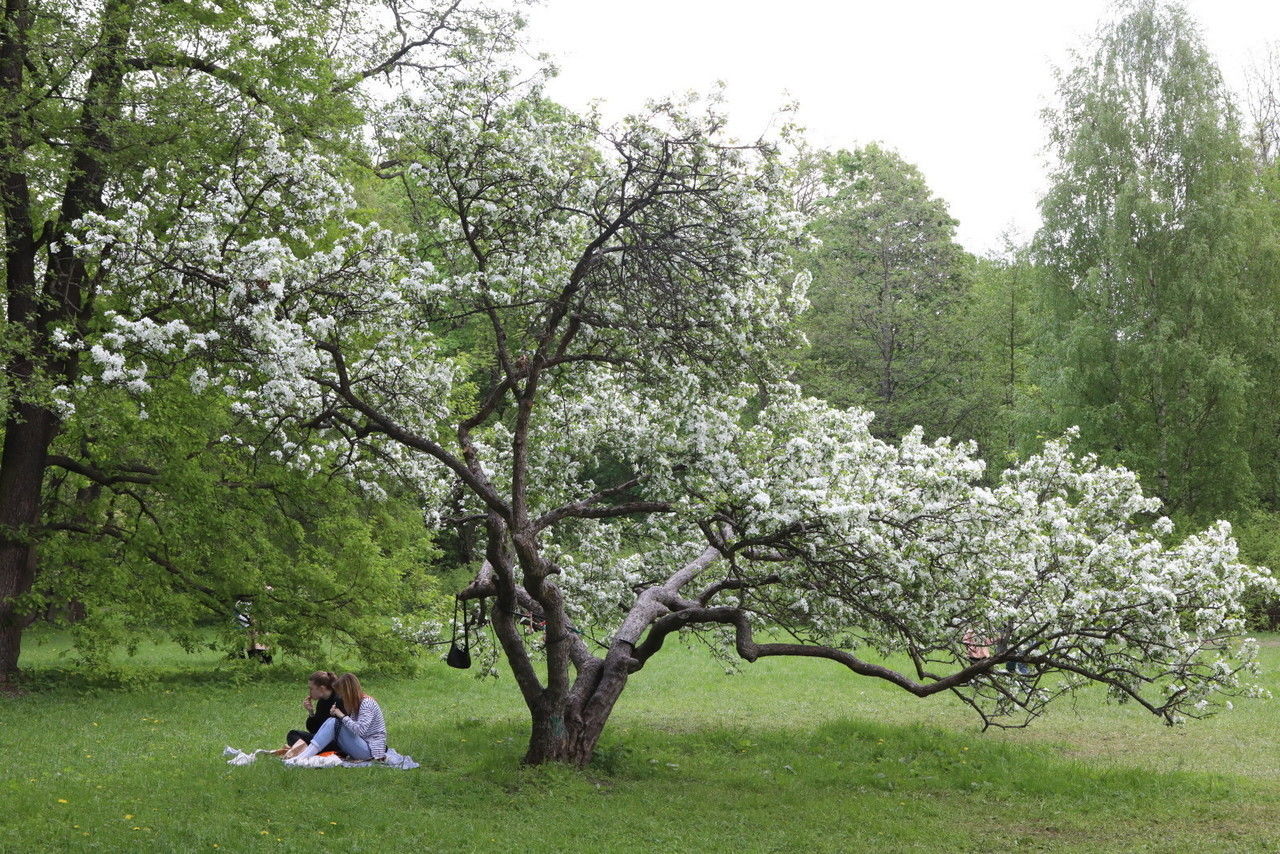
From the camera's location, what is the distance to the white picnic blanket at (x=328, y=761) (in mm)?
11711

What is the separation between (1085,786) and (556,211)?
7984 millimetres

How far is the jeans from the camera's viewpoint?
11898 millimetres

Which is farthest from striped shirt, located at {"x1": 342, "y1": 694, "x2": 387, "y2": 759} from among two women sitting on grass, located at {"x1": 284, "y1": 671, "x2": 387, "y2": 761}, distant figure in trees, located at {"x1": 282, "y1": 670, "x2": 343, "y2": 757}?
distant figure in trees, located at {"x1": 282, "y1": 670, "x2": 343, "y2": 757}

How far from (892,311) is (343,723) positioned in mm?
31512

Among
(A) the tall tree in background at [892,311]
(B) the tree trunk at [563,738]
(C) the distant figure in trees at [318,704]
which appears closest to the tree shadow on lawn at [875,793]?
(B) the tree trunk at [563,738]

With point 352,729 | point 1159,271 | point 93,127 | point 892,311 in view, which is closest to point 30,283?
point 93,127

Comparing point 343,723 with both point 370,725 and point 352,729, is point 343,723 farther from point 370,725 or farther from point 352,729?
point 370,725

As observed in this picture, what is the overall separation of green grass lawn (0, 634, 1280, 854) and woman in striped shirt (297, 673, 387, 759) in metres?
0.43

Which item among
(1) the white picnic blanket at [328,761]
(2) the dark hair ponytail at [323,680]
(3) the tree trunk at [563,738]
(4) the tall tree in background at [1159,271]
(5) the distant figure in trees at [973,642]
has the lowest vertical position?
(1) the white picnic blanket at [328,761]

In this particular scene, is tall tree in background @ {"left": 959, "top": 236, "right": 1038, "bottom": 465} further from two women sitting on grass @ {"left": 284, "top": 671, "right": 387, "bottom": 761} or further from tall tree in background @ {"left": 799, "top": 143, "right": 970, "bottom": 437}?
two women sitting on grass @ {"left": 284, "top": 671, "right": 387, "bottom": 761}

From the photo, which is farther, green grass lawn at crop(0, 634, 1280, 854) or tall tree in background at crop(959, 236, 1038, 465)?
tall tree in background at crop(959, 236, 1038, 465)

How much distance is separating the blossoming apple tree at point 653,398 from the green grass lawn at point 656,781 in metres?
1.04

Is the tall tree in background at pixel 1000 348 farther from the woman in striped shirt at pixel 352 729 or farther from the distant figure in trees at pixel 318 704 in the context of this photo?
the distant figure in trees at pixel 318 704

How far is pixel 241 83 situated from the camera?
690 inches
